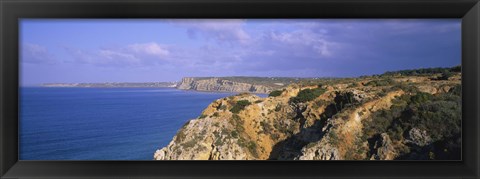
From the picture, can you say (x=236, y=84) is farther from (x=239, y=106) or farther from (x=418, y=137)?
(x=418, y=137)

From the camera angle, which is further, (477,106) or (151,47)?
(151,47)

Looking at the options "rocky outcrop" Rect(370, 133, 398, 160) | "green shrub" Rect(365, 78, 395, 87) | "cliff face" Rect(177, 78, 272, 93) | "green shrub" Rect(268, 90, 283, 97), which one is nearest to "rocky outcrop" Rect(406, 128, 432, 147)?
"rocky outcrop" Rect(370, 133, 398, 160)

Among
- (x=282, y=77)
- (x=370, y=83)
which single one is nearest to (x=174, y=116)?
(x=282, y=77)

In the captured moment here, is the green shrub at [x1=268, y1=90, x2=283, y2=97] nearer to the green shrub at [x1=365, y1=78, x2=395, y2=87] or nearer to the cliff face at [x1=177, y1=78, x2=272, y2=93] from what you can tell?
the cliff face at [x1=177, y1=78, x2=272, y2=93]

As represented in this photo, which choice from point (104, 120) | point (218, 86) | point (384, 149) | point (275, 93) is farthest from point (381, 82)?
point (104, 120)

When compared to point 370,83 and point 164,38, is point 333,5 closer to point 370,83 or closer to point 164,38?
point 370,83
